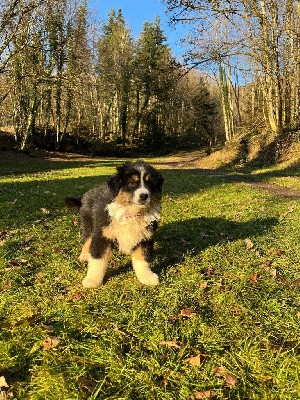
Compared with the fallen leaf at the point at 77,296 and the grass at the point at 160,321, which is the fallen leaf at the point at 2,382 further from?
the fallen leaf at the point at 77,296

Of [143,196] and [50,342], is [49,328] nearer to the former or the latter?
[50,342]

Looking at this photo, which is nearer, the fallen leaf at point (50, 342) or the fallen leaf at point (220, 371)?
the fallen leaf at point (220, 371)

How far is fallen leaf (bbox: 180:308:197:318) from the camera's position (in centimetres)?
403

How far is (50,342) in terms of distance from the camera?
137 inches

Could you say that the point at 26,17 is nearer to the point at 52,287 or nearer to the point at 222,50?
the point at 222,50

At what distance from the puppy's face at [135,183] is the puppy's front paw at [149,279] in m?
0.92

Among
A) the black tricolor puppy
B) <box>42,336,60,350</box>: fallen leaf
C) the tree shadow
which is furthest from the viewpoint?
the tree shadow

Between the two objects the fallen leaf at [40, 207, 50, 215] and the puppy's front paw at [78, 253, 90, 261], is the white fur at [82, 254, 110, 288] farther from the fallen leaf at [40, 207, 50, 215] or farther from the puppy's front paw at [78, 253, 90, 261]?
the fallen leaf at [40, 207, 50, 215]

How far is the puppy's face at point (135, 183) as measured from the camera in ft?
15.7

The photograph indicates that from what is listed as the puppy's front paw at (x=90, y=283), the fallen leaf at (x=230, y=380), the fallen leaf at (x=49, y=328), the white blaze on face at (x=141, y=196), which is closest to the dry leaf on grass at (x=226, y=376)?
the fallen leaf at (x=230, y=380)

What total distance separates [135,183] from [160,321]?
1.78 metres

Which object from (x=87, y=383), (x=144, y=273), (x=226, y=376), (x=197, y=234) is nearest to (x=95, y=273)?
(x=144, y=273)

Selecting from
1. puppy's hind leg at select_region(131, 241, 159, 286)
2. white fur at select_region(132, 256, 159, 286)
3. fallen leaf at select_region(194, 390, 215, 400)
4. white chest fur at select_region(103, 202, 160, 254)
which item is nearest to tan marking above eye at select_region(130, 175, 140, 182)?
white chest fur at select_region(103, 202, 160, 254)

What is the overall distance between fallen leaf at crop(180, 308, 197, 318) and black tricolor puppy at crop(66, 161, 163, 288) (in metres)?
0.79
